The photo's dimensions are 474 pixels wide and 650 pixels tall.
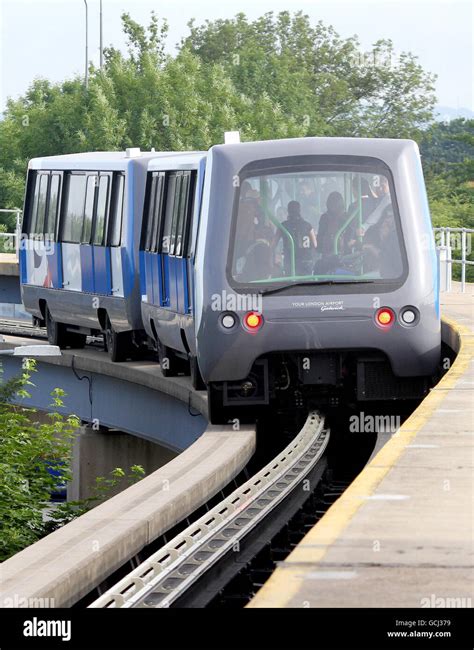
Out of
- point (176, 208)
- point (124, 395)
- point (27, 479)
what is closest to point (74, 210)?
point (124, 395)

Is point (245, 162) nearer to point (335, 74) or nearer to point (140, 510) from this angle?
point (140, 510)

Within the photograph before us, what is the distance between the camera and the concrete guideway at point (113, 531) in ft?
29.5

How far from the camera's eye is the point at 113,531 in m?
10.6

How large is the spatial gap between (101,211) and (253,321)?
31.2 ft

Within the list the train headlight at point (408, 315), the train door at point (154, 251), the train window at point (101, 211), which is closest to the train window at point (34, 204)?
the train window at point (101, 211)

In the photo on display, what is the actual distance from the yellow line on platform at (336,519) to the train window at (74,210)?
39.7ft

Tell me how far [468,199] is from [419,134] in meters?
22.8

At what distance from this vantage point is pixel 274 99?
98.2 m

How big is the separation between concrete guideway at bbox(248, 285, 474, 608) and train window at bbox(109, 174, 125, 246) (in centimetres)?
1206

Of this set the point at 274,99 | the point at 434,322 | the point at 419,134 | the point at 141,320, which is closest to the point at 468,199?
the point at 274,99

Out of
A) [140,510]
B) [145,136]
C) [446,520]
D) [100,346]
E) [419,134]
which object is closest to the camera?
[446,520]

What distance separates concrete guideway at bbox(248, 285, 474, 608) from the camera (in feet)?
23.2

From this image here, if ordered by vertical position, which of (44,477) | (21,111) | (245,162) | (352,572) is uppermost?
(21,111)

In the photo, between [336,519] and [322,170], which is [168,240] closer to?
[322,170]
